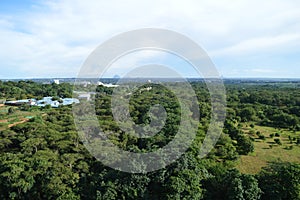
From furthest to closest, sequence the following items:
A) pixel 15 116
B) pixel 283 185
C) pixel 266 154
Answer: pixel 15 116 < pixel 266 154 < pixel 283 185

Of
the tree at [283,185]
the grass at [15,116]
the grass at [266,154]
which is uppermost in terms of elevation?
the tree at [283,185]

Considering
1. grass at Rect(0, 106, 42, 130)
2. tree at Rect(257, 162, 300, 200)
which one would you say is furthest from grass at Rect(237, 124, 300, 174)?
grass at Rect(0, 106, 42, 130)

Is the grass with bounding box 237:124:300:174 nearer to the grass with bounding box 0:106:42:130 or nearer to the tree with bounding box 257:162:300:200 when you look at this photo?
the tree with bounding box 257:162:300:200

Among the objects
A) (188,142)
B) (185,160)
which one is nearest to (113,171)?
(185,160)

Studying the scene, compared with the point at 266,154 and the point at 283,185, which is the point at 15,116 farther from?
the point at 283,185

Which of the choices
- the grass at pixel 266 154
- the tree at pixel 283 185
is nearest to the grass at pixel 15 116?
the grass at pixel 266 154

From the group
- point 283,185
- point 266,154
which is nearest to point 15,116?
point 266,154

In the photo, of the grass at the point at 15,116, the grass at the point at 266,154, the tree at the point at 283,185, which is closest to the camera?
the tree at the point at 283,185

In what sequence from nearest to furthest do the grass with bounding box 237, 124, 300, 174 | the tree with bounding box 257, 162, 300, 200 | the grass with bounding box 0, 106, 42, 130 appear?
the tree with bounding box 257, 162, 300, 200 → the grass with bounding box 237, 124, 300, 174 → the grass with bounding box 0, 106, 42, 130

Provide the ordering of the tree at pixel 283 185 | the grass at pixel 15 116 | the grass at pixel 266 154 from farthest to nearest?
the grass at pixel 15 116 → the grass at pixel 266 154 → the tree at pixel 283 185

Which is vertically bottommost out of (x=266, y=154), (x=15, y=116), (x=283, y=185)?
(x=266, y=154)

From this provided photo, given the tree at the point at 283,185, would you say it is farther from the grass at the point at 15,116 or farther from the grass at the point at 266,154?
the grass at the point at 15,116
